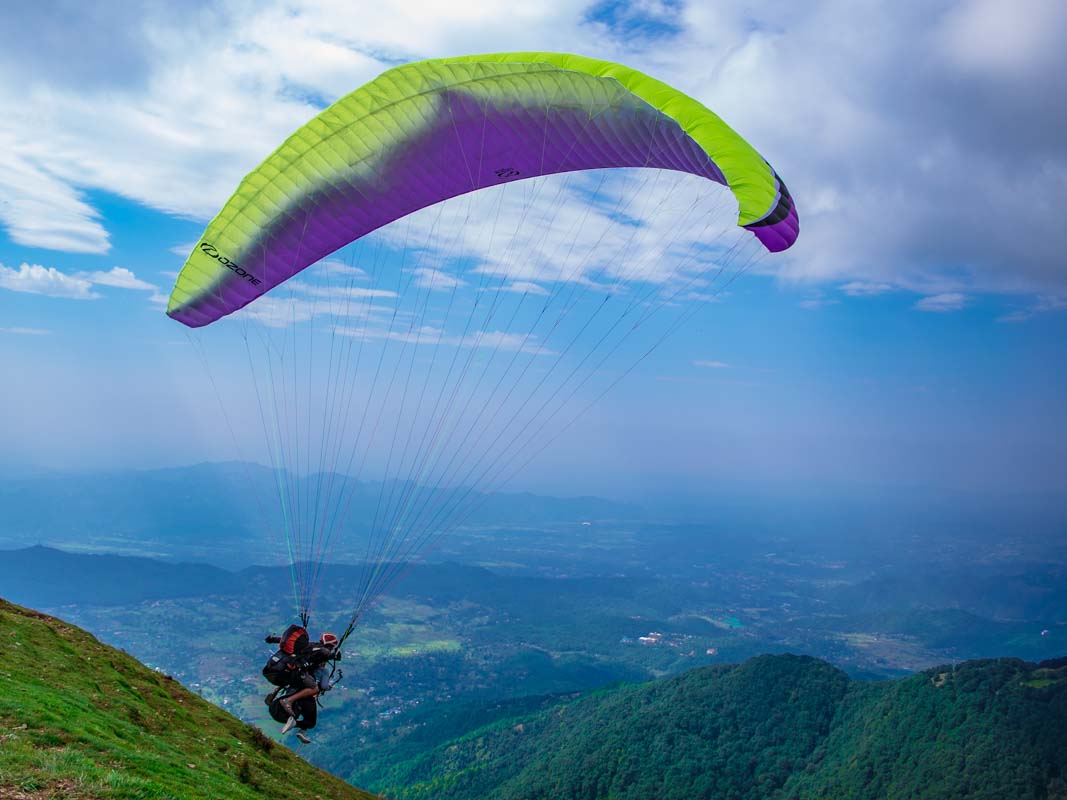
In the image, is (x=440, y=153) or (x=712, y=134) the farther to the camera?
(x=440, y=153)

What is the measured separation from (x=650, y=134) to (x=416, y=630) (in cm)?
17334

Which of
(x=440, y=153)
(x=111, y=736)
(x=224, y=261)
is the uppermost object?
(x=440, y=153)

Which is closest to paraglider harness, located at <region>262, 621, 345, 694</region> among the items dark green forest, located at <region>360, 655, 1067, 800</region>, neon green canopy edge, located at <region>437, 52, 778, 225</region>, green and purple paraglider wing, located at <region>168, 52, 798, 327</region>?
green and purple paraglider wing, located at <region>168, 52, 798, 327</region>

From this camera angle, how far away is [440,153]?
14844 millimetres

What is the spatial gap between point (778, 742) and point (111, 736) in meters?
76.5

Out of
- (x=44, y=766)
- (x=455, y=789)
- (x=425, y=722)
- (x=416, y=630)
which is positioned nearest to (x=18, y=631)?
(x=44, y=766)

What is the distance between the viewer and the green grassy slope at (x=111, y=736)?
8.70m

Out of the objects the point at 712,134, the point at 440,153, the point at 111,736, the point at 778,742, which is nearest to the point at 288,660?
the point at 111,736

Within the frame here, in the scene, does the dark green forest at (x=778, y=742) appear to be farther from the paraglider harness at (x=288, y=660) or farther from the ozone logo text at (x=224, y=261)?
the ozone logo text at (x=224, y=261)

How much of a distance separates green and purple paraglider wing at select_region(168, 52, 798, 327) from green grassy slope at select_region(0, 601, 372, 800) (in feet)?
28.1

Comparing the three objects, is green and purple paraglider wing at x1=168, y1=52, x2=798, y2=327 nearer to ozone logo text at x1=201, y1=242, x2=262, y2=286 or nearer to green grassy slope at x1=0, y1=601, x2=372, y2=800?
ozone logo text at x1=201, y1=242, x2=262, y2=286

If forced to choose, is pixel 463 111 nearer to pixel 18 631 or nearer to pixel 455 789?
pixel 18 631

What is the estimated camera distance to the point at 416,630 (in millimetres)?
A: 172125

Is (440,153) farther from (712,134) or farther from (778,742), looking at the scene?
(778,742)
